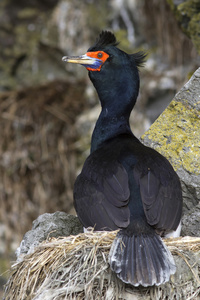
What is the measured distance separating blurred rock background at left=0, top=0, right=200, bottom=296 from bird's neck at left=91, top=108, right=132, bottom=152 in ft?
10.0

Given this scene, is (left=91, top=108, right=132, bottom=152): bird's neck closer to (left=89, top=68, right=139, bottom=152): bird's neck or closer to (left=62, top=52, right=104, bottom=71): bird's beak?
(left=89, top=68, right=139, bottom=152): bird's neck

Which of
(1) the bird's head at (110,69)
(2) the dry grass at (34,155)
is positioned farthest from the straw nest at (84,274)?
(2) the dry grass at (34,155)

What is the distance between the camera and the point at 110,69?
13.9 ft

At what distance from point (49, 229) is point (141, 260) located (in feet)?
3.46

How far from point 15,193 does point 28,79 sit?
5.70 ft

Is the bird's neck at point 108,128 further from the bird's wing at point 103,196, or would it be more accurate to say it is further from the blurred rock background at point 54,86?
the blurred rock background at point 54,86

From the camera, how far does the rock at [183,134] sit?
4.00 m

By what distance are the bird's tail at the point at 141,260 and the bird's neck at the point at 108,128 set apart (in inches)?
48.8

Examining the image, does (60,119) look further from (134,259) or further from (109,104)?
(134,259)

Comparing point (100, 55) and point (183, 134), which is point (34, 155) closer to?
Result: point (100, 55)

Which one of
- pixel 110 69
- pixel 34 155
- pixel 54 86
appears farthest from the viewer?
pixel 54 86

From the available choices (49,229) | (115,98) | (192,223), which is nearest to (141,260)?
(192,223)

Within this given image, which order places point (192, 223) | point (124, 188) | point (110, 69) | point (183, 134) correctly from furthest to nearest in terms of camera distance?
1. point (110, 69)
2. point (183, 134)
3. point (192, 223)
4. point (124, 188)

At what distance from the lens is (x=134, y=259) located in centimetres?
295
